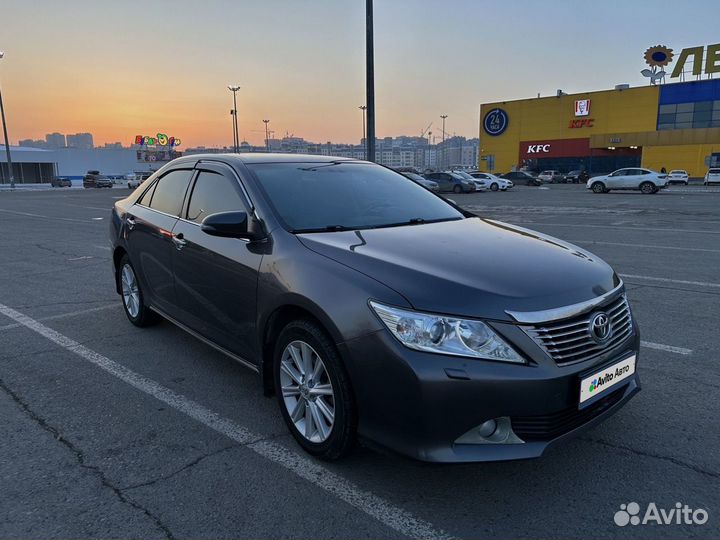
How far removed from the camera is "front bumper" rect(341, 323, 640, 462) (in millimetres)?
2287

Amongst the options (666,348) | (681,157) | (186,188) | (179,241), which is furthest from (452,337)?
(681,157)

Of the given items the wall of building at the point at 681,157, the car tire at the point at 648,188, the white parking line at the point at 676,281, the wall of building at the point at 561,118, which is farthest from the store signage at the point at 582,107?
the white parking line at the point at 676,281

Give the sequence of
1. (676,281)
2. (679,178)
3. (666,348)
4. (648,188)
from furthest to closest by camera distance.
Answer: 1. (679,178)
2. (648,188)
3. (676,281)
4. (666,348)

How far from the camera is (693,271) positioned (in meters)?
7.59

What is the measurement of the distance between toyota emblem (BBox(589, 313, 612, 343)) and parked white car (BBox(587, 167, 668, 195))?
32807mm

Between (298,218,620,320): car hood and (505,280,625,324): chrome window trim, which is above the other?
(298,218,620,320): car hood

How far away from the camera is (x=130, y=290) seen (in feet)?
17.5

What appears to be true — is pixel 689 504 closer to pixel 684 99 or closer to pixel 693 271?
pixel 693 271

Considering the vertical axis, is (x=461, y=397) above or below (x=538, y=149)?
below

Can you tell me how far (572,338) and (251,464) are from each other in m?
1.81

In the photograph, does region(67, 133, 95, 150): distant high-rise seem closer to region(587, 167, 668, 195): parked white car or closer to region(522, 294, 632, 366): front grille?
region(587, 167, 668, 195): parked white car

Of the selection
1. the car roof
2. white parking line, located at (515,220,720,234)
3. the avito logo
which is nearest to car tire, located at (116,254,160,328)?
the car roof

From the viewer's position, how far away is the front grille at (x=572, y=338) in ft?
7.83

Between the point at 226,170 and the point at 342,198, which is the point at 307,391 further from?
the point at 226,170
